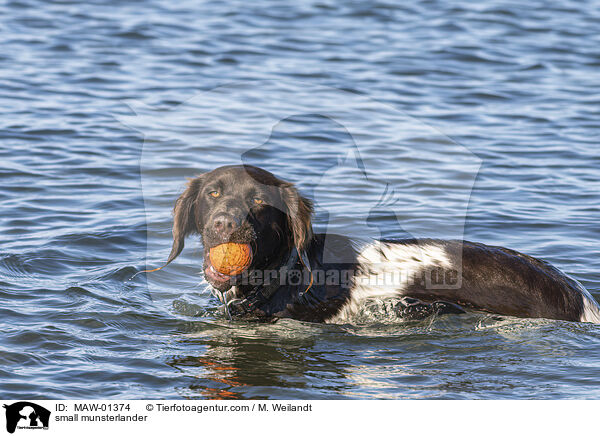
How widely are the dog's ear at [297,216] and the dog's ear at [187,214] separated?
0.54m

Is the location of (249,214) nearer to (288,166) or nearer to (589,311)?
(589,311)

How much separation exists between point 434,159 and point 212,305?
4.36 meters

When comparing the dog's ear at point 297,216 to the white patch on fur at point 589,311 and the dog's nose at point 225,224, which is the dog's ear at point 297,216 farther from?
the white patch on fur at point 589,311

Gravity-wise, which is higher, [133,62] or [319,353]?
[133,62]

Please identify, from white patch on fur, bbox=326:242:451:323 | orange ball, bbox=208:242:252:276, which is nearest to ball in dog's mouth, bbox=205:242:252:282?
orange ball, bbox=208:242:252:276

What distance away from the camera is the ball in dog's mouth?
5.09m

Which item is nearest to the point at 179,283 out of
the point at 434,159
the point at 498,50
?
the point at 434,159

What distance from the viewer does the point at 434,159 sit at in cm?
965

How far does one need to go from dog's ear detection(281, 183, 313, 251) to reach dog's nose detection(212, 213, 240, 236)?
1.33ft

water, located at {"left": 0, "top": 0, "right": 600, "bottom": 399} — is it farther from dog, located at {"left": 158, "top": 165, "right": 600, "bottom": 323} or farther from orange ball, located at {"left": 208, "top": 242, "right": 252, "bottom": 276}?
orange ball, located at {"left": 208, "top": 242, "right": 252, "bottom": 276}

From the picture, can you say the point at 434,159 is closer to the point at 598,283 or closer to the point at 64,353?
the point at 598,283
